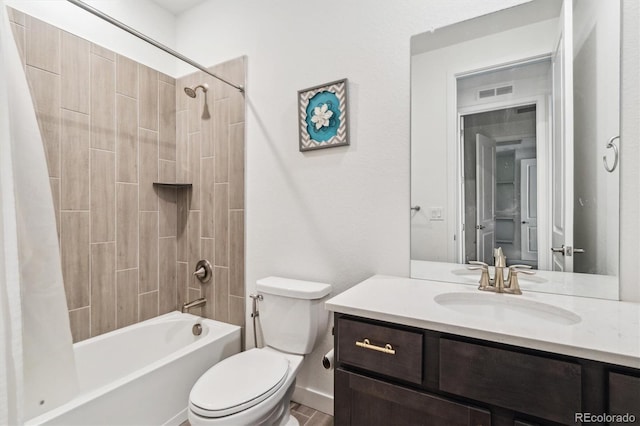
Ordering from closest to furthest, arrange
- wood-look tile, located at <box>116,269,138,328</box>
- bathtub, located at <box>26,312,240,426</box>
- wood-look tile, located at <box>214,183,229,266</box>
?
bathtub, located at <box>26,312,240,426</box> < wood-look tile, located at <box>116,269,138,328</box> < wood-look tile, located at <box>214,183,229,266</box>

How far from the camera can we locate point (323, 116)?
65.9 inches

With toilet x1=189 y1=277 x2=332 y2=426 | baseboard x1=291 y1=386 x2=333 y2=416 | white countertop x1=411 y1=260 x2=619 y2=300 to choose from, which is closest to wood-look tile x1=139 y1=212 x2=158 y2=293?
toilet x1=189 y1=277 x2=332 y2=426

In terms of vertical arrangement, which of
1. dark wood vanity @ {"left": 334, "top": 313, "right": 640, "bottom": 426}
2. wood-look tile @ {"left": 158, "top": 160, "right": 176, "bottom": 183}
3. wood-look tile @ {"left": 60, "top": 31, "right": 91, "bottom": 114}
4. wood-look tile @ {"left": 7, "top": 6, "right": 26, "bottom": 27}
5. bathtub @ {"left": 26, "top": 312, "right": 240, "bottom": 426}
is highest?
wood-look tile @ {"left": 7, "top": 6, "right": 26, "bottom": 27}

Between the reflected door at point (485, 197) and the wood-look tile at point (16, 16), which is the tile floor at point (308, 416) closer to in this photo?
the reflected door at point (485, 197)

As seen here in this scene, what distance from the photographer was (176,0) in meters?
2.18

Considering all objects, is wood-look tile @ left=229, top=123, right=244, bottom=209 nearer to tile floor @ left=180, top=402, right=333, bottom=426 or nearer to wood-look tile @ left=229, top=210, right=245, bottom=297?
wood-look tile @ left=229, top=210, right=245, bottom=297

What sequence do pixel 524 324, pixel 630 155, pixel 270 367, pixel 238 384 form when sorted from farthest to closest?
pixel 270 367 → pixel 238 384 → pixel 630 155 → pixel 524 324

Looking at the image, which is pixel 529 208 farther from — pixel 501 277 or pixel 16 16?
pixel 16 16

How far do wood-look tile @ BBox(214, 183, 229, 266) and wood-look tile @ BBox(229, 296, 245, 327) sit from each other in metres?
0.26

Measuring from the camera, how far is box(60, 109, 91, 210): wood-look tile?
1722 millimetres

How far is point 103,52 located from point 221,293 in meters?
1.78

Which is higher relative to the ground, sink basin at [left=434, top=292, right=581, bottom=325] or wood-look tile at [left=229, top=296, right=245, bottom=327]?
sink basin at [left=434, top=292, right=581, bottom=325]

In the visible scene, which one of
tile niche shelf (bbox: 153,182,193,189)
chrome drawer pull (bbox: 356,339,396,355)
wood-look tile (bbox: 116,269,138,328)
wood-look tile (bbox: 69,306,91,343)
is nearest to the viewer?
chrome drawer pull (bbox: 356,339,396,355)

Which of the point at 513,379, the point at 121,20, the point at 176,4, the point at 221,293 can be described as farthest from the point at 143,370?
the point at 176,4
